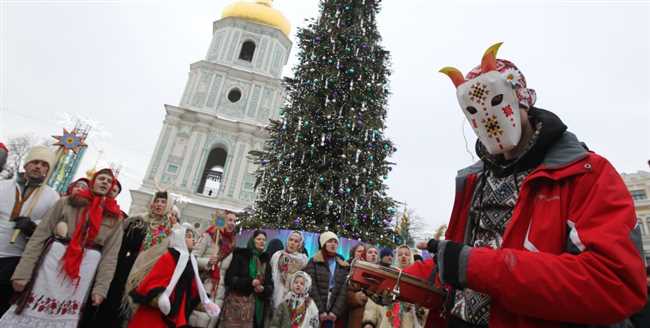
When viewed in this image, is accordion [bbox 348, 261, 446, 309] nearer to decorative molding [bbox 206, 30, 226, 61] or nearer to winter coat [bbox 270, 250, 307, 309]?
winter coat [bbox 270, 250, 307, 309]

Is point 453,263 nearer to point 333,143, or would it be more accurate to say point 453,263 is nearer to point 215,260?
point 215,260

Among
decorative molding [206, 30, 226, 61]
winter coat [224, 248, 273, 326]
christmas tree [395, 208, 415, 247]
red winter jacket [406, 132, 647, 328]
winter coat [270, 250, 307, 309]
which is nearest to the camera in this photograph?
red winter jacket [406, 132, 647, 328]

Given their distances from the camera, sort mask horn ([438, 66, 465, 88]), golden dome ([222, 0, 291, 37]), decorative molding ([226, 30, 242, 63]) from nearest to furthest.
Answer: mask horn ([438, 66, 465, 88])
decorative molding ([226, 30, 242, 63])
golden dome ([222, 0, 291, 37])

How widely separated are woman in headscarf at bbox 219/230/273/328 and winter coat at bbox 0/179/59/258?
6.85ft

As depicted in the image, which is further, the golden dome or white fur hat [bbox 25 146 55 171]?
the golden dome

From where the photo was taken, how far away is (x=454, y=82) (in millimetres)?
1481

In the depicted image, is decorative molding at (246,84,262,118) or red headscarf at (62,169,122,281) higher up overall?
decorative molding at (246,84,262,118)

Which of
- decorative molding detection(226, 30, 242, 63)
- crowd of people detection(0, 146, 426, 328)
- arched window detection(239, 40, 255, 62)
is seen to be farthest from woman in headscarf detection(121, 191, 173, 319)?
arched window detection(239, 40, 255, 62)

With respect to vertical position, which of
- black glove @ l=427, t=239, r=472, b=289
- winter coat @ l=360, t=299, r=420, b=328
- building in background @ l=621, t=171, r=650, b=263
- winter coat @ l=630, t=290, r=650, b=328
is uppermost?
building in background @ l=621, t=171, r=650, b=263

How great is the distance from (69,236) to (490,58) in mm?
3744

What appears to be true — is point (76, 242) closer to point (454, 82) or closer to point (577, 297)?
point (454, 82)

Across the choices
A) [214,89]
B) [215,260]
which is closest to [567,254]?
[215,260]

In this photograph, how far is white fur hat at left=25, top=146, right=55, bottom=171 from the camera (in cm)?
348

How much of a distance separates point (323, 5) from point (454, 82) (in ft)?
33.7
